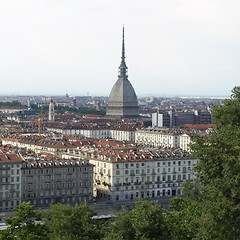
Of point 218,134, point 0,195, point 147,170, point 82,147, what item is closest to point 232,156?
point 218,134

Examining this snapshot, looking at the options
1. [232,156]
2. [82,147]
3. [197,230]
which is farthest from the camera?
[82,147]

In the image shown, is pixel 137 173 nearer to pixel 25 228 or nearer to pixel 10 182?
pixel 10 182

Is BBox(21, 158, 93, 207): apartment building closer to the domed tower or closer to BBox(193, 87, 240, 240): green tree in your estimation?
BBox(193, 87, 240, 240): green tree

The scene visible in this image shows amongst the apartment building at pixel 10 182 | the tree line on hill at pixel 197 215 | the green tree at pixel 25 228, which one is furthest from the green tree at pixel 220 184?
the apartment building at pixel 10 182

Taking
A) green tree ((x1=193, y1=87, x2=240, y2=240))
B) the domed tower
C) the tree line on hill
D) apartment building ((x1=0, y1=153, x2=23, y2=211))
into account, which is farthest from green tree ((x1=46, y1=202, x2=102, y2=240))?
the domed tower

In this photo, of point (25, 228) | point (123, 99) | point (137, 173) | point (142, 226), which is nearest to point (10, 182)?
point (137, 173)

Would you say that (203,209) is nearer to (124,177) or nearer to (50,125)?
(124,177)

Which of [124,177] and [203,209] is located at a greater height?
[203,209]
